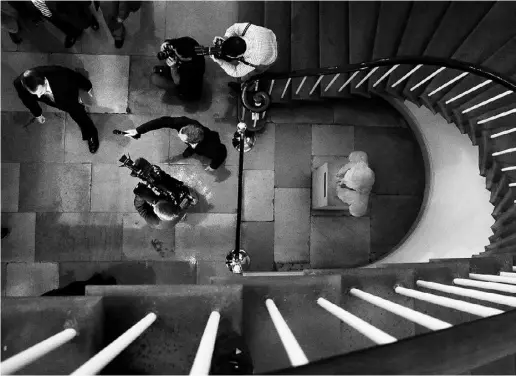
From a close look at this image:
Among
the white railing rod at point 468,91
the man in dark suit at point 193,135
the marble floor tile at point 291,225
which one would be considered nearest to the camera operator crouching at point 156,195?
the man in dark suit at point 193,135

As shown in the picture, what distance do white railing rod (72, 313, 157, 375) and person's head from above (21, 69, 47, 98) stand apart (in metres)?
2.61

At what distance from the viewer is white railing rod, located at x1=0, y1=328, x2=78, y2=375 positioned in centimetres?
111

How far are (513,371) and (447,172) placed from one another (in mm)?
3226

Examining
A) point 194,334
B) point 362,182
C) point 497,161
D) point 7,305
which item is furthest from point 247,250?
point 7,305

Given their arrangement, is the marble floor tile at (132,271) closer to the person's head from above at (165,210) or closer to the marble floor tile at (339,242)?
the person's head from above at (165,210)

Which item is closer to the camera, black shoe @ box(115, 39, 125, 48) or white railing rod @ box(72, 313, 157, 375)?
white railing rod @ box(72, 313, 157, 375)

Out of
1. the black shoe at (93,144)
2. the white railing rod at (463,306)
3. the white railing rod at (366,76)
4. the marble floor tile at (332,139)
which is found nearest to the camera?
the white railing rod at (463,306)


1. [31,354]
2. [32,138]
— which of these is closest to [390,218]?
[32,138]

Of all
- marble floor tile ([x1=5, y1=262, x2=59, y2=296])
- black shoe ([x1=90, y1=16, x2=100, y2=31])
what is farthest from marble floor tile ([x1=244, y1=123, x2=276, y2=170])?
marble floor tile ([x1=5, y1=262, x2=59, y2=296])

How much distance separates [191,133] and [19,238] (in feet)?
7.75

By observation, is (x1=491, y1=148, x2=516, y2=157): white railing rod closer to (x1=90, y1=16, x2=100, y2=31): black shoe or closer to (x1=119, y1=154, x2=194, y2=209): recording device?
(x1=119, y1=154, x2=194, y2=209): recording device

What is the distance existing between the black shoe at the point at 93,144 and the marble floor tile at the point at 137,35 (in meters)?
0.97

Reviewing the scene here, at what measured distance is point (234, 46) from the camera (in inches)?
126

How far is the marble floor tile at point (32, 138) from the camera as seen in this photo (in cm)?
445
